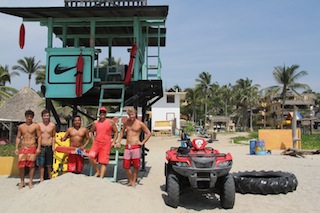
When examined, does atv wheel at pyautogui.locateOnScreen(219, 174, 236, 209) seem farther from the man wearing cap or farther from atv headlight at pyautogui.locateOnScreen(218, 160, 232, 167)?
the man wearing cap

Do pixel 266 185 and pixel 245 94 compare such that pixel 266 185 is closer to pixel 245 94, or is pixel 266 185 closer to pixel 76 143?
pixel 76 143

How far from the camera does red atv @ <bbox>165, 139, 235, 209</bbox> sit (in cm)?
588

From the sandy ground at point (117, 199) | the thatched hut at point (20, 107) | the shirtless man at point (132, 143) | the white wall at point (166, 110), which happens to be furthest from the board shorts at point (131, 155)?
the white wall at point (166, 110)

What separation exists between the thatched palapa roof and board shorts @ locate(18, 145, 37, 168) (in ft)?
84.2

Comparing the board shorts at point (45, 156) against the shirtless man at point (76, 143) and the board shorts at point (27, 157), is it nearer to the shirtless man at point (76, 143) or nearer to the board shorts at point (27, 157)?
the board shorts at point (27, 157)

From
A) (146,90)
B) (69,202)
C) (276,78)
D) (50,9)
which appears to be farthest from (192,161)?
(276,78)

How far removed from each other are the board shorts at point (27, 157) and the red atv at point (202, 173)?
11.0 ft

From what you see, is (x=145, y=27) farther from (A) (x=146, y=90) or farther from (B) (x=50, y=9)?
(B) (x=50, y=9)

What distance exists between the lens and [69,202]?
16.5ft

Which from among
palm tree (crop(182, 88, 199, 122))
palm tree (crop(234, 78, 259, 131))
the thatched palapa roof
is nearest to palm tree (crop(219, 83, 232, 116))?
palm tree (crop(234, 78, 259, 131))

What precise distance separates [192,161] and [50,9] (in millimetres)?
6029

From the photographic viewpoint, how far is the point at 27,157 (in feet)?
24.4

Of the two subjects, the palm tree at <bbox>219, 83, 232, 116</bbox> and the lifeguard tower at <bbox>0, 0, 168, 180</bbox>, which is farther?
the palm tree at <bbox>219, 83, 232, 116</bbox>

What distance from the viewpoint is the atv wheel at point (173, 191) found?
6.09m
